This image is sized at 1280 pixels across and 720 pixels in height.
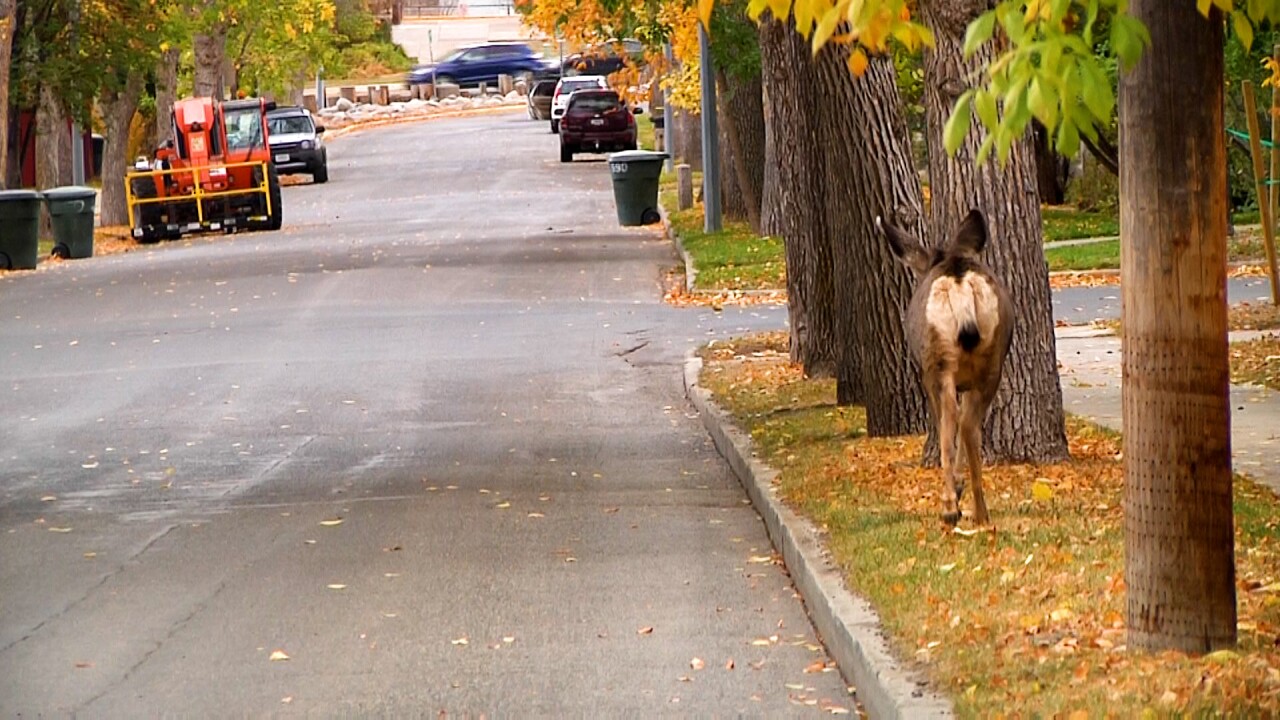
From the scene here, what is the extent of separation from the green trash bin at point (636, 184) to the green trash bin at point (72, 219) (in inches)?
346

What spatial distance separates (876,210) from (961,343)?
3.67 metres

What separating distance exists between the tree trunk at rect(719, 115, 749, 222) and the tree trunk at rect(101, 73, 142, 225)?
13.9 m

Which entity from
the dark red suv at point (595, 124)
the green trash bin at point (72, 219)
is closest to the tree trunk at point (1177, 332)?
the green trash bin at point (72, 219)

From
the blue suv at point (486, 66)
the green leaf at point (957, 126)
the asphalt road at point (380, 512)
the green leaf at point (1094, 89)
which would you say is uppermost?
the blue suv at point (486, 66)

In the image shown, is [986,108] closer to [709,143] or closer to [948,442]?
[948,442]

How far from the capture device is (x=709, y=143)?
32656 millimetres

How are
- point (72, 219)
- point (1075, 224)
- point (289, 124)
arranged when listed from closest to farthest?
point (1075, 224)
point (72, 219)
point (289, 124)

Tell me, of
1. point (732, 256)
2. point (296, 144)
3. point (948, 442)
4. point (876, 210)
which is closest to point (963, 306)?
point (948, 442)

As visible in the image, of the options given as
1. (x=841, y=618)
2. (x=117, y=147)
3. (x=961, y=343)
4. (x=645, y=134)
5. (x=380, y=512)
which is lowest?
(x=380, y=512)

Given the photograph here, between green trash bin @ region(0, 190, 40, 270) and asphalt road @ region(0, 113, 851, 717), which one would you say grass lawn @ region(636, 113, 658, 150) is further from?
asphalt road @ region(0, 113, 851, 717)

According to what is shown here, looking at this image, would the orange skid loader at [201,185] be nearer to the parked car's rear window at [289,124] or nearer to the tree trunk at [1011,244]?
the parked car's rear window at [289,124]

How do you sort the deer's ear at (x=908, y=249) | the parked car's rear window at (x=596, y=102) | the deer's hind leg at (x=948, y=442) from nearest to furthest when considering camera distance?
the deer's hind leg at (x=948, y=442) < the deer's ear at (x=908, y=249) < the parked car's rear window at (x=596, y=102)

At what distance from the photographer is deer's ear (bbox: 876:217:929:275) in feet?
33.1

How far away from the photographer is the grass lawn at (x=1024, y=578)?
6.51 meters
